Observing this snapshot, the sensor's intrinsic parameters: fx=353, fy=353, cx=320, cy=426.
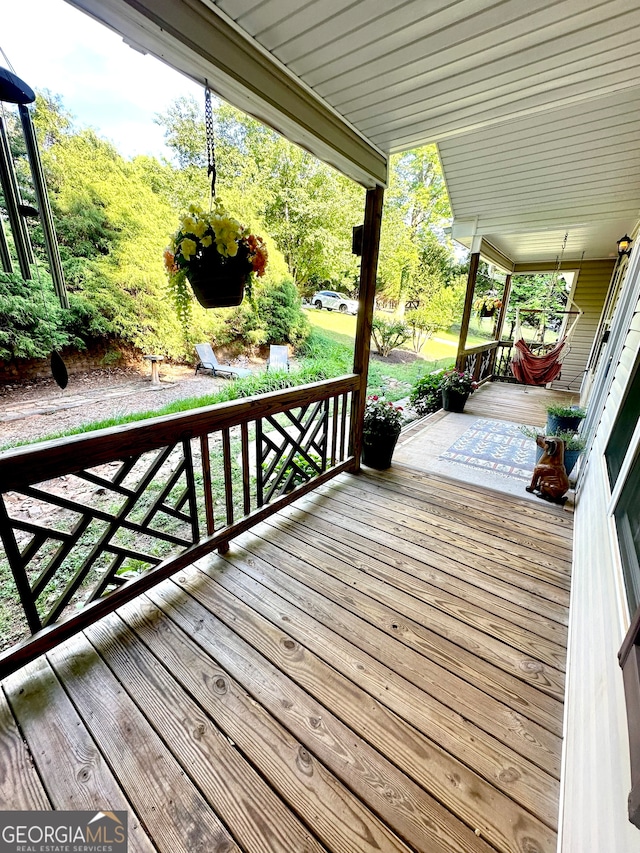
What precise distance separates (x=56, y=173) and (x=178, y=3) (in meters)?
4.75

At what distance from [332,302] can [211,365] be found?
20.8 feet

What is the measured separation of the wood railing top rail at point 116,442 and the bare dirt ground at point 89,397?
11.9ft

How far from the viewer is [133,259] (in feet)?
17.0

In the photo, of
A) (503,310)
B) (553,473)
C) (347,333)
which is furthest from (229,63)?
(347,333)

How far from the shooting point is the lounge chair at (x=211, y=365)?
6434 millimetres

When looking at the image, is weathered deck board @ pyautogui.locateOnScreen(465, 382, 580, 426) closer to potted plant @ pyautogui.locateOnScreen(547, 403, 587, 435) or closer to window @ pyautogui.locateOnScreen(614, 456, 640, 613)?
potted plant @ pyautogui.locateOnScreen(547, 403, 587, 435)

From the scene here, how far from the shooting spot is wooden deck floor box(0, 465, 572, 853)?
38.7 inches

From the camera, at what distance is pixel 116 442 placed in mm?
1372

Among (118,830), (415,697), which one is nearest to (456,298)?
(415,697)

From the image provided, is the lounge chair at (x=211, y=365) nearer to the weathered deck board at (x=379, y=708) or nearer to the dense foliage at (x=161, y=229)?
the dense foliage at (x=161, y=229)

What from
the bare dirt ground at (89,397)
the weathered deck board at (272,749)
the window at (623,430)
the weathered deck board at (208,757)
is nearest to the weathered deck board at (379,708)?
the weathered deck board at (272,749)

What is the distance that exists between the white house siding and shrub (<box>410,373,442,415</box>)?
12.3 feet

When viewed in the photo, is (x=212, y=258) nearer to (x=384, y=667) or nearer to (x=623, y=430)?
(x=384, y=667)

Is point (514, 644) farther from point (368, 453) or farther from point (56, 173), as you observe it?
point (56, 173)
